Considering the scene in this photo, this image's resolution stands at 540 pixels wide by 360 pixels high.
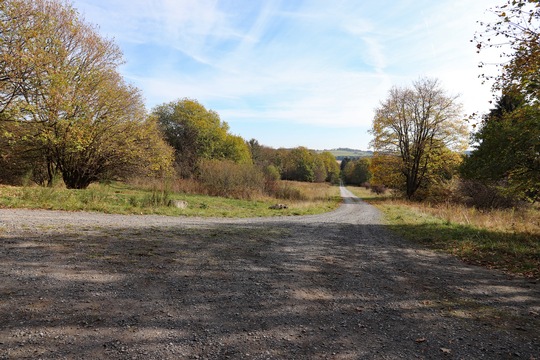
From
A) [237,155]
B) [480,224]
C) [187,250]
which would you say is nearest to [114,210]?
[187,250]

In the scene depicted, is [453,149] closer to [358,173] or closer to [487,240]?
[487,240]

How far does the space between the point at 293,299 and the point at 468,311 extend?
7.69ft

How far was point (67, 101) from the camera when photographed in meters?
16.8

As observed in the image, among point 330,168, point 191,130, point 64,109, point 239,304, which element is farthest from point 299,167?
point 239,304

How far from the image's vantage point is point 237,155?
4547cm

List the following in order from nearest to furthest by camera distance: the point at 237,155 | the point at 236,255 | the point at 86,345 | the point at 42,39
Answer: the point at 86,345
the point at 236,255
the point at 42,39
the point at 237,155

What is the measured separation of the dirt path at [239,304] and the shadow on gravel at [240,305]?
2 centimetres

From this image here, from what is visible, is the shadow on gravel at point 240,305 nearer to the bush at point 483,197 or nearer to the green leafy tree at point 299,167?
the bush at point 483,197

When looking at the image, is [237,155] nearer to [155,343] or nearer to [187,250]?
[187,250]

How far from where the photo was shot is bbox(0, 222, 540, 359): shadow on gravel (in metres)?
2.78

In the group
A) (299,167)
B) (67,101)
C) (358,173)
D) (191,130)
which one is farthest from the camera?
(358,173)

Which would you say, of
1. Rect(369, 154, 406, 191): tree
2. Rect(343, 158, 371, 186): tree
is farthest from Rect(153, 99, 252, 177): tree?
Rect(343, 158, 371, 186): tree

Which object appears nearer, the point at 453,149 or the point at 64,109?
the point at 64,109

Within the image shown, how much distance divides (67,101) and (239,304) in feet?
58.9
